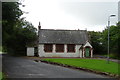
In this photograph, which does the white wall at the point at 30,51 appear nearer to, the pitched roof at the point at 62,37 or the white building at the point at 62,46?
the white building at the point at 62,46

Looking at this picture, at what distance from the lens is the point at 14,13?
22.5 meters

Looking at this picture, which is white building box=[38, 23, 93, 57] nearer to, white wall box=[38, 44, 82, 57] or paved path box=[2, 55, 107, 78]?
white wall box=[38, 44, 82, 57]

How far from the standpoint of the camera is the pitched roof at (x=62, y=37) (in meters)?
57.7

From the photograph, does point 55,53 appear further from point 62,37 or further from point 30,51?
point 30,51

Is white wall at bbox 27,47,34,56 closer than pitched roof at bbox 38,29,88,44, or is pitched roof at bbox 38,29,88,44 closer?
pitched roof at bbox 38,29,88,44

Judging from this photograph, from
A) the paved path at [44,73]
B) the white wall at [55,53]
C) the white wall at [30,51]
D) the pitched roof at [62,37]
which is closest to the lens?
the paved path at [44,73]

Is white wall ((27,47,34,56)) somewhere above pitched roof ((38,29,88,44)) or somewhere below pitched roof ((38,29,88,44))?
below

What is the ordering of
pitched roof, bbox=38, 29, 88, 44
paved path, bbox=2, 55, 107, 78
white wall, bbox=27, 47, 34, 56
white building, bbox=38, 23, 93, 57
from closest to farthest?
1. paved path, bbox=2, 55, 107, 78
2. white building, bbox=38, 23, 93, 57
3. pitched roof, bbox=38, 29, 88, 44
4. white wall, bbox=27, 47, 34, 56

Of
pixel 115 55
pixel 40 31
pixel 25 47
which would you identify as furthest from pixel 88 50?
pixel 25 47

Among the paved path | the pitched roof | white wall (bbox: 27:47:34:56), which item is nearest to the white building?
the pitched roof

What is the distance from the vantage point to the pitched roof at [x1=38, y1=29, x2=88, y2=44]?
57.7m

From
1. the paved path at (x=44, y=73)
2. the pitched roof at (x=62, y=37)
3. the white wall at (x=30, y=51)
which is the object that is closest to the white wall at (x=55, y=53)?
the pitched roof at (x=62, y=37)

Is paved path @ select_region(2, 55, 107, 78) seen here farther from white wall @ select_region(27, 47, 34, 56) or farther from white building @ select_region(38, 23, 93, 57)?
white wall @ select_region(27, 47, 34, 56)

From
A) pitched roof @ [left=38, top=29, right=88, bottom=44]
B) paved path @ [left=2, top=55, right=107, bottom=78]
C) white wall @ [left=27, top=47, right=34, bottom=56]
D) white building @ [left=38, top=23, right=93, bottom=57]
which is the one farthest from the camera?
white wall @ [left=27, top=47, right=34, bottom=56]
